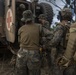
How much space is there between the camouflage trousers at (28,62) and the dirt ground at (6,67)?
1.53m

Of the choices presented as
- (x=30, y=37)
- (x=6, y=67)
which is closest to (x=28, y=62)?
(x=30, y=37)

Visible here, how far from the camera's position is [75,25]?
4160 millimetres

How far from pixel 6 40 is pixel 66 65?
9.99ft

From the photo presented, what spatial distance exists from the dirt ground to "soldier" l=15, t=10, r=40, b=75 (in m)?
1.55

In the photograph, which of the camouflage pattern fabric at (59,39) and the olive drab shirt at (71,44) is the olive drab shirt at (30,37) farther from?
the olive drab shirt at (71,44)

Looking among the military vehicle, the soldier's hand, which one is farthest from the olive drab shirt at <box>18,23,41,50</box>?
the military vehicle

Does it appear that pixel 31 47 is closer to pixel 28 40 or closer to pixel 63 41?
pixel 28 40

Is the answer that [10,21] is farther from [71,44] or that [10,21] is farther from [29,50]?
[71,44]

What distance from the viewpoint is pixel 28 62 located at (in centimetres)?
492

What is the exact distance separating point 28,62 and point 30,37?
44cm

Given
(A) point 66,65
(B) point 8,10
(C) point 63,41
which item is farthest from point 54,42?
(B) point 8,10

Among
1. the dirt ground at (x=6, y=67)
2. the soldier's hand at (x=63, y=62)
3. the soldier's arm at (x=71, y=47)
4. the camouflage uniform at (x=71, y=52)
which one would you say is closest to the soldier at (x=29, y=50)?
the soldier's hand at (x=63, y=62)

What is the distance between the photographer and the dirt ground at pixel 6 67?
659 centimetres

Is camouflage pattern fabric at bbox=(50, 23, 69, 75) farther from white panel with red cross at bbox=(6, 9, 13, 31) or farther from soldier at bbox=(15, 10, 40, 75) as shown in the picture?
white panel with red cross at bbox=(6, 9, 13, 31)
